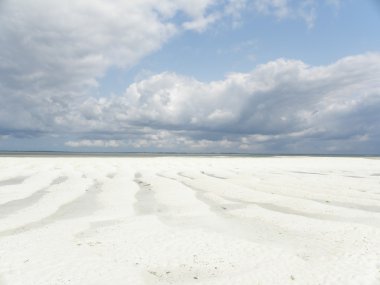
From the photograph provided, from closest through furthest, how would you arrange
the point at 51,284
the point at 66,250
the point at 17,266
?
the point at 51,284
the point at 17,266
the point at 66,250

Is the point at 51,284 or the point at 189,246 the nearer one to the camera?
the point at 51,284

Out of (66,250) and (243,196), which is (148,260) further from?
(243,196)

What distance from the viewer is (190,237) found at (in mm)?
9281

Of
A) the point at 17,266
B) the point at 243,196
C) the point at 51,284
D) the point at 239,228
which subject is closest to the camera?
the point at 51,284

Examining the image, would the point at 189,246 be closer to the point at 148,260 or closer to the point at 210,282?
the point at 148,260

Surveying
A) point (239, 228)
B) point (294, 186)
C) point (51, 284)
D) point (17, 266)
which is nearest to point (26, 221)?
point (17, 266)

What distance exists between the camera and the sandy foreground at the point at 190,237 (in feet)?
22.3

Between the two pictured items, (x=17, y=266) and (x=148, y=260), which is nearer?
(x=17, y=266)

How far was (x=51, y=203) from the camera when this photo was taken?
14211 mm

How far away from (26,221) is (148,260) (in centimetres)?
539

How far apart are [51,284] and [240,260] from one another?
3707 mm

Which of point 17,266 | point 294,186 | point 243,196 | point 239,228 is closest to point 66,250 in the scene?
point 17,266

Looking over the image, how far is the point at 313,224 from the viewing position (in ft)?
35.0

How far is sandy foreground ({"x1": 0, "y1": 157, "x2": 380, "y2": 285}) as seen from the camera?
268 inches
